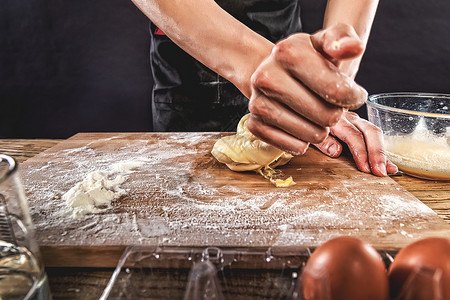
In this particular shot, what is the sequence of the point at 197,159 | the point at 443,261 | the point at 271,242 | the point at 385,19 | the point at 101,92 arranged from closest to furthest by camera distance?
the point at 443,261, the point at 271,242, the point at 197,159, the point at 385,19, the point at 101,92

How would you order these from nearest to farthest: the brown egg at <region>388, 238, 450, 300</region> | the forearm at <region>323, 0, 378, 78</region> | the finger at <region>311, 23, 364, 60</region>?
1. the brown egg at <region>388, 238, 450, 300</region>
2. the finger at <region>311, 23, 364, 60</region>
3. the forearm at <region>323, 0, 378, 78</region>

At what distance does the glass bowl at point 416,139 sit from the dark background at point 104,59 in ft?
6.18

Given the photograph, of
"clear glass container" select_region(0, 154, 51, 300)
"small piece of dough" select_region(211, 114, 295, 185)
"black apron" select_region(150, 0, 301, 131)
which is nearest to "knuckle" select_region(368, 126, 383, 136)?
"small piece of dough" select_region(211, 114, 295, 185)

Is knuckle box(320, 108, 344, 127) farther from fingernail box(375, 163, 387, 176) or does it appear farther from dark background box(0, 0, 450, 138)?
dark background box(0, 0, 450, 138)

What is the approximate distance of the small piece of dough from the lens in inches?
47.2

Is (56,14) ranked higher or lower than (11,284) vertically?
higher

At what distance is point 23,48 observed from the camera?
9.86 ft

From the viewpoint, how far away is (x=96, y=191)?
105 centimetres

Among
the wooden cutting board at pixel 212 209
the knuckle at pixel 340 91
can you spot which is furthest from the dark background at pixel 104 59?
the knuckle at pixel 340 91

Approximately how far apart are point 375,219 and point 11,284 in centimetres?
88

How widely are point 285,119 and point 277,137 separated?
0.07 metres

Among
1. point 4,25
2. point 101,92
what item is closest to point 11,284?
point 101,92

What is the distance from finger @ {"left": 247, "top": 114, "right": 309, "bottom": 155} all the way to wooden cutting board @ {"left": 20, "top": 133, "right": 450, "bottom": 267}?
171mm

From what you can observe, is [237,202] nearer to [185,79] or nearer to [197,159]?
[197,159]
